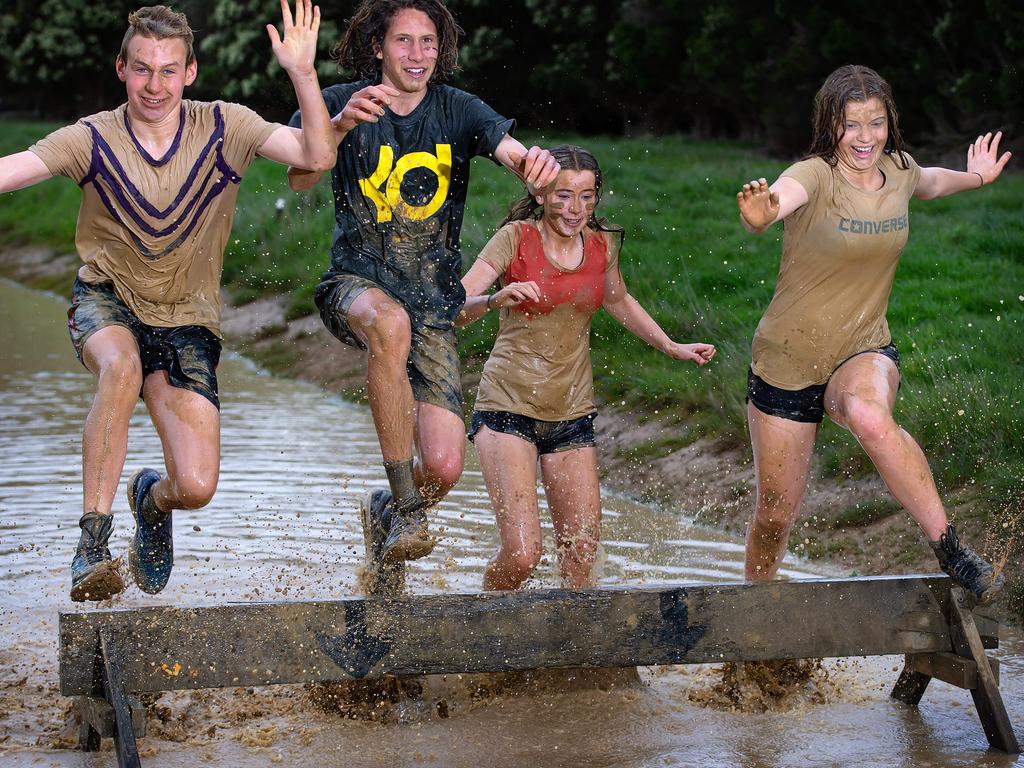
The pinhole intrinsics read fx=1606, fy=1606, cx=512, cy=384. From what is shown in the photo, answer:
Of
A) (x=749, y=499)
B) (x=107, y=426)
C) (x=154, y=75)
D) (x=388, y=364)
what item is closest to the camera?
(x=107, y=426)

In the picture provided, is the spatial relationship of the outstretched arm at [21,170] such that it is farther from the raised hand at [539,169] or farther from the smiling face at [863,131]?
the smiling face at [863,131]

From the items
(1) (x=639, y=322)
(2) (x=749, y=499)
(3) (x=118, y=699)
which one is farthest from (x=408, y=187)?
(2) (x=749, y=499)

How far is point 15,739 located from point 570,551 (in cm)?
238

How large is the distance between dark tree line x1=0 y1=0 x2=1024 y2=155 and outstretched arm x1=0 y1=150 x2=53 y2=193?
15.6m

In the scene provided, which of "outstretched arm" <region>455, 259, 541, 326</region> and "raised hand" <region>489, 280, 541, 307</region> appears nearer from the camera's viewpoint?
"raised hand" <region>489, 280, 541, 307</region>

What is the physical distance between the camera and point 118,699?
557 centimetres

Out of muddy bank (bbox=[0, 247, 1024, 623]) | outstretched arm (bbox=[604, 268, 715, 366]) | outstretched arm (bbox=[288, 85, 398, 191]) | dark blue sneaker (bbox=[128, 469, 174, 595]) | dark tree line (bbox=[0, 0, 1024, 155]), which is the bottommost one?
muddy bank (bbox=[0, 247, 1024, 623])

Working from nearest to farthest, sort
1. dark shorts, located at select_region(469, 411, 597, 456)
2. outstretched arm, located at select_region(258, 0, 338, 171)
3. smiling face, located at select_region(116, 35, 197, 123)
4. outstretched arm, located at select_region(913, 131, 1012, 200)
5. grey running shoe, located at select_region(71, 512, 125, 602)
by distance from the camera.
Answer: grey running shoe, located at select_region(71, 512, 125, 602)
outstretched arm, located at select_region(258, 0, 338, 171)
smiling face, located at select_region(116, 35, 197, 123)
outstretched arm, located at select_region(913, 131, 1012, 200)
dark shorts, located at select_region(469, 411, 597, 456)

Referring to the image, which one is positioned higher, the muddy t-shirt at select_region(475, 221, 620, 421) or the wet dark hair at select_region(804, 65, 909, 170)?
the wet dark hair at select_region(804, 65, 909, 170)

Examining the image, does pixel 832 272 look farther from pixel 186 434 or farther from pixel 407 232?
pixel 186 434

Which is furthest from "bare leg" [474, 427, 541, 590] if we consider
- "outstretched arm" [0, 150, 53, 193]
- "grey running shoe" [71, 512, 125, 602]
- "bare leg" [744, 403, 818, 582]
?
"outstretched arm" [0, 150, 53, 193]

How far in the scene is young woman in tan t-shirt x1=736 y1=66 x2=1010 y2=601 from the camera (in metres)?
6.20

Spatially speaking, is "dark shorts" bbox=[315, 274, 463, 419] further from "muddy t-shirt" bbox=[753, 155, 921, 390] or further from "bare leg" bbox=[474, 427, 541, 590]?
"muddy t-shirt" bbox=[753, 155, 921, 390]

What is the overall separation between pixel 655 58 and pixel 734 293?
1583 centimetres
